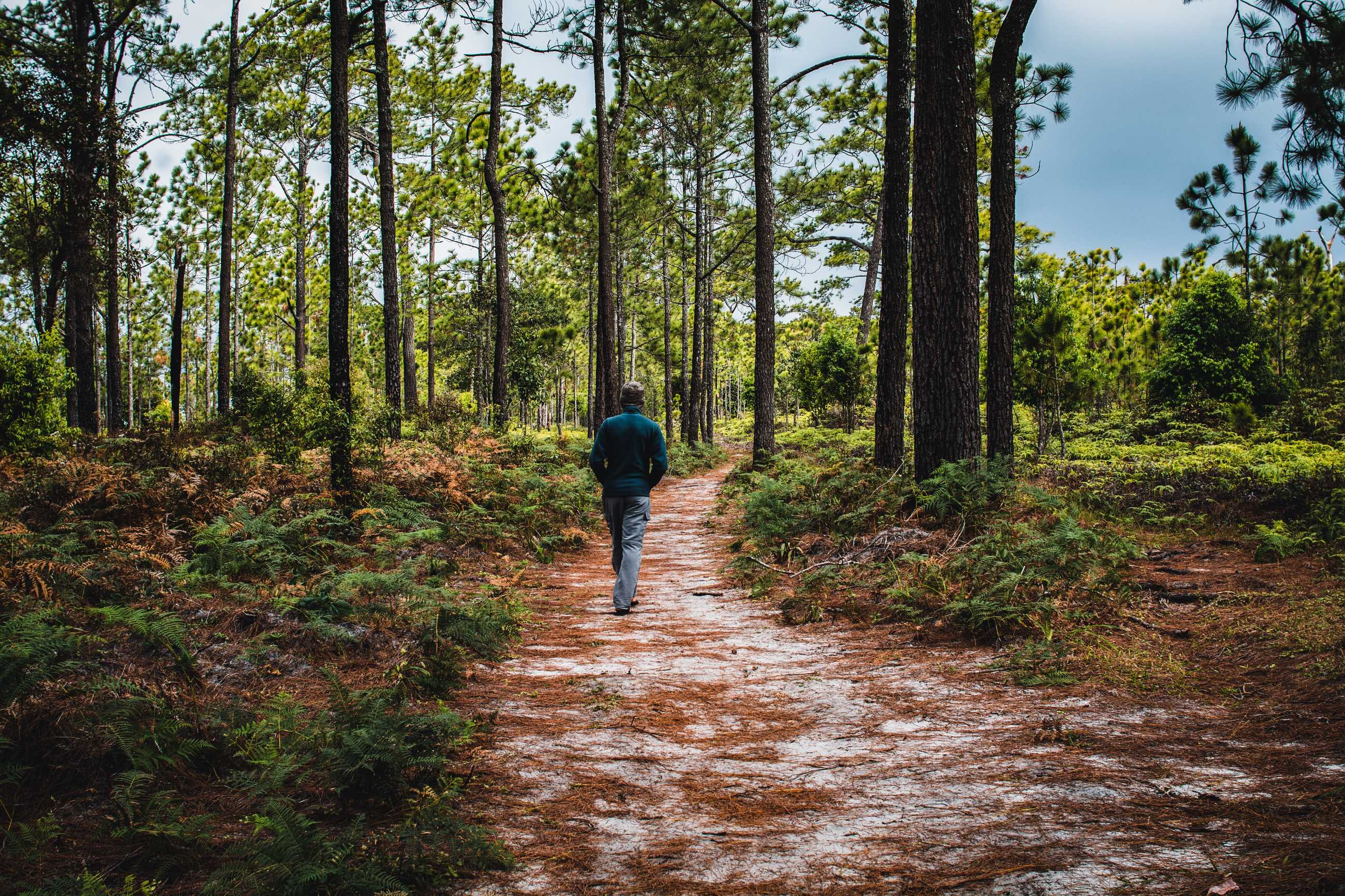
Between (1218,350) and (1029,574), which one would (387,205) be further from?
(1218,350)

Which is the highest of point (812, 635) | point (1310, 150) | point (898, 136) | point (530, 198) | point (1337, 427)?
point (530, 198)

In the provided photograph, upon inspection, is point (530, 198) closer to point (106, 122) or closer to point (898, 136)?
point (106, 122)

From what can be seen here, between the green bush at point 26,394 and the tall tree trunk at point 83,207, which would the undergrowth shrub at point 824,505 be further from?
the tall tree trunk at point 83,207

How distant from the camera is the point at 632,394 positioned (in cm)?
675

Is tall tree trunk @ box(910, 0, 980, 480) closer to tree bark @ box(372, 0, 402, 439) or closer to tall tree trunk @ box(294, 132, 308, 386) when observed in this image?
tree bark @ box(372, 0, 402, 439)

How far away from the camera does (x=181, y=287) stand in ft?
48.6

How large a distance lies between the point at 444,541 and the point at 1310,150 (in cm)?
966

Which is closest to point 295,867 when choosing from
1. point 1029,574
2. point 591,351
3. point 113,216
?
point 1029,574

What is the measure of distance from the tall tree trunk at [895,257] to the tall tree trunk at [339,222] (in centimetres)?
771

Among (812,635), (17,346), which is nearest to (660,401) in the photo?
(17,346)

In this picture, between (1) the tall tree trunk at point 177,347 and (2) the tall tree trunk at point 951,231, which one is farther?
(1) the tall tree trunk at point 177,347

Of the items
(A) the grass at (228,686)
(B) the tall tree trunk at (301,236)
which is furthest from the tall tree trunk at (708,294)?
(A) the grass at (228,686)

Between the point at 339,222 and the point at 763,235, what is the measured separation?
8760 millimetres

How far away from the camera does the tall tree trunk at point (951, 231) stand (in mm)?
7086
